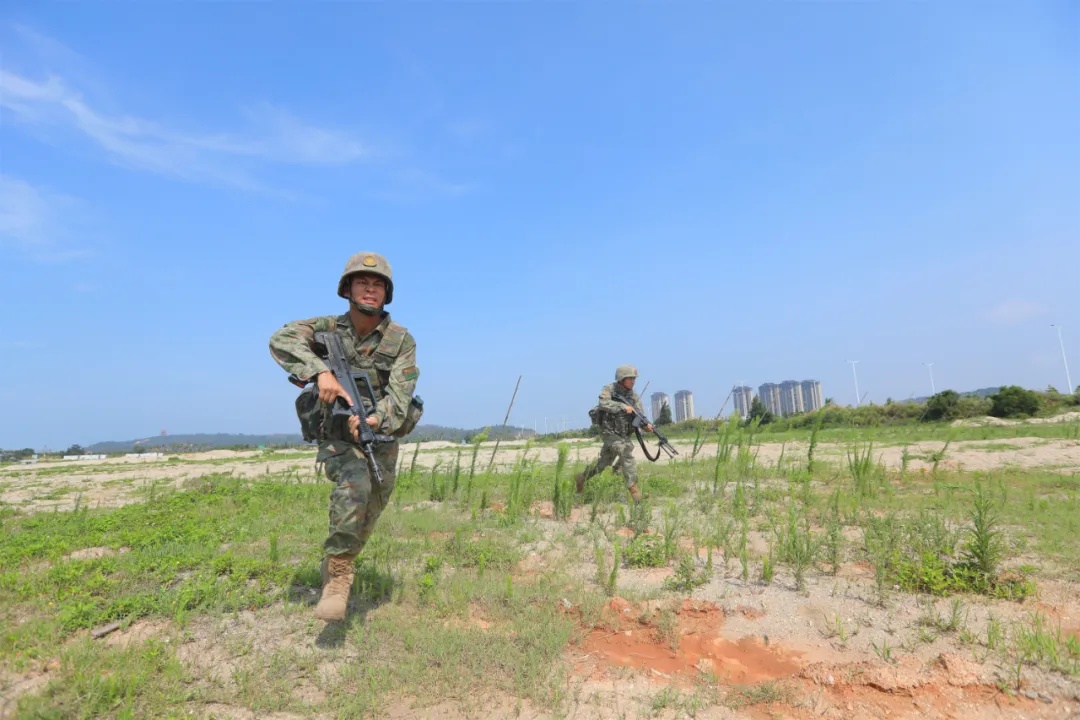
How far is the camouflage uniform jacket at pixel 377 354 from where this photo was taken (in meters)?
3.63

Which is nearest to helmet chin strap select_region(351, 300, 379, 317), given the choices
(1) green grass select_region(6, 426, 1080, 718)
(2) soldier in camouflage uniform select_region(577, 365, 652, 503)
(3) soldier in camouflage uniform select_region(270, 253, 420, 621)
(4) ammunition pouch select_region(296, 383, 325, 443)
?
(3) soldier in camouflage uniform select_region(270, 253, 420, 621)

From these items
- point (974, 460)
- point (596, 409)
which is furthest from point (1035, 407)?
point (596, 409)

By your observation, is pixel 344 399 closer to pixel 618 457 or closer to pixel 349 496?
pixel 349 496

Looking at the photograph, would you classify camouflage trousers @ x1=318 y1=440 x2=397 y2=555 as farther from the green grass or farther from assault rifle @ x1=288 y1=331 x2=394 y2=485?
the green grass

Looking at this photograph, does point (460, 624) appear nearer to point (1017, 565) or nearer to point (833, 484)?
point (1017, 565)

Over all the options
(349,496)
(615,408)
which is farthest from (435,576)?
(615,408)

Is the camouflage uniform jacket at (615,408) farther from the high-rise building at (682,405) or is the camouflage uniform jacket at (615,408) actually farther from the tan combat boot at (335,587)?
the high-rise building at (682,405)

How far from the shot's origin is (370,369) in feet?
12.9

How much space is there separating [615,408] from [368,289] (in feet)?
16.2

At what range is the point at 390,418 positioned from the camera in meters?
3.65

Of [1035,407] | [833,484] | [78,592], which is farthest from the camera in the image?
[1035,407]

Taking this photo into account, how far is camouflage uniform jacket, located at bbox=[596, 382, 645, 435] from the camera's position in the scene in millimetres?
8023

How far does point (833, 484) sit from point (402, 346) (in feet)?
21.8

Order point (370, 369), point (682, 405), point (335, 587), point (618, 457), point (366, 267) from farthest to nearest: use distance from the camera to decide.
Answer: point (682, 405) → point (618, 457) → point (370, 369) → point (366, 267) → point (335, 587)
